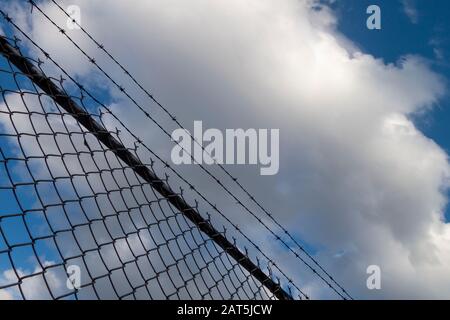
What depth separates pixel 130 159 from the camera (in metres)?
3.14

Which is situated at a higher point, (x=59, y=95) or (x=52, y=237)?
(x=59, y=95)

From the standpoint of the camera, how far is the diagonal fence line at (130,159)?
2.66 metres

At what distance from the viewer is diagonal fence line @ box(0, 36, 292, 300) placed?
2.66 metres
